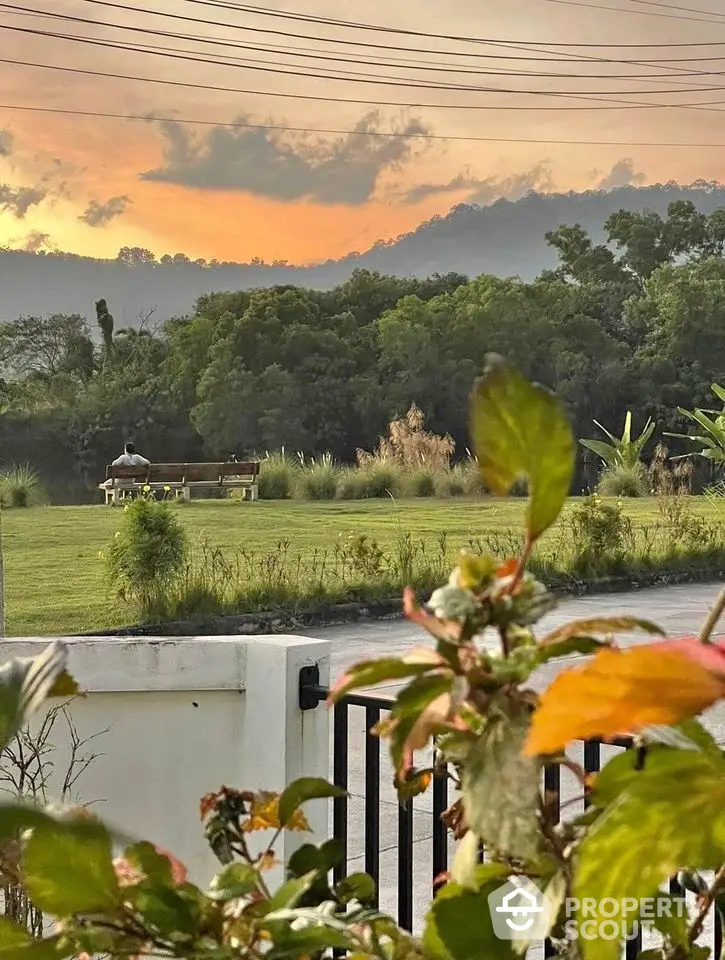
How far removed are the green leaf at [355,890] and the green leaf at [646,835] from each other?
0.24 metres

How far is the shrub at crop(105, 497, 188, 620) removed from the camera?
6.84 meters

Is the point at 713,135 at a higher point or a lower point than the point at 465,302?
higher

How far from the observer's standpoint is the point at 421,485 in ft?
45.9

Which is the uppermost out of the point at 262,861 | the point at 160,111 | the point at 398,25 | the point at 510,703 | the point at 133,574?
the point at 398,25

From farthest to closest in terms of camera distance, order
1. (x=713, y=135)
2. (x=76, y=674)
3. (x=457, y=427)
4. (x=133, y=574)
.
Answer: (x=713, y=135)
(x=457, y=427)
(x=133, y=574)
(x=76, y=674)

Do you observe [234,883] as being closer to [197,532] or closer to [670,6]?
[197,532]

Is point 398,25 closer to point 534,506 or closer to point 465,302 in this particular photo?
point 465,302

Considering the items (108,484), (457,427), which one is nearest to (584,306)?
(457,427)

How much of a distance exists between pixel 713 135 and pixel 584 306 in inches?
283

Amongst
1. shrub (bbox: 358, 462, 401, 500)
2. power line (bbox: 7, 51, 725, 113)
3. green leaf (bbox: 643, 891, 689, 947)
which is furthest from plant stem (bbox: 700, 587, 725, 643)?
power line (bbox: 7, 51, 725, 113)

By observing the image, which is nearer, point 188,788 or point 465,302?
point 188,788

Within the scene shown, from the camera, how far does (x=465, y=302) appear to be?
76.9ft

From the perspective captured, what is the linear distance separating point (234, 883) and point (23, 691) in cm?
12

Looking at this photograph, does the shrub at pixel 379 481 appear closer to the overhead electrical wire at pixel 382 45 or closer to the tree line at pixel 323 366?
the tree line at pixel 323 366
